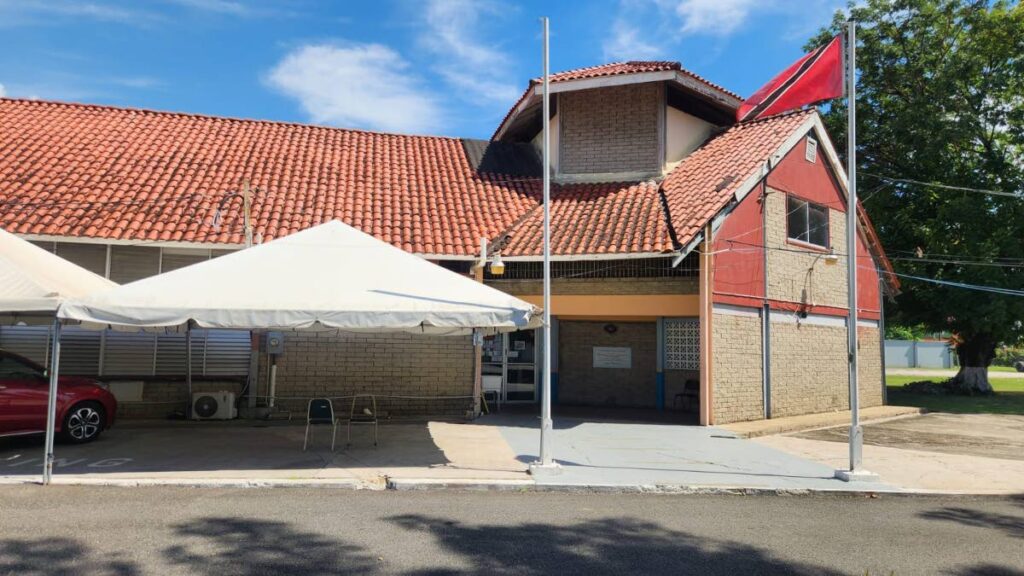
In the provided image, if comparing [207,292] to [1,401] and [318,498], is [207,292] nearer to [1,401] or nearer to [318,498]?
[318,498]

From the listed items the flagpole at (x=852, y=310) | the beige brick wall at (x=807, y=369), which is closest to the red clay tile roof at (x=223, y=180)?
the beige brick wall at (x=807, y=369)

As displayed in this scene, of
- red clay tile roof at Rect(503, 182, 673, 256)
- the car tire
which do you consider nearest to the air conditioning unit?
the car tire

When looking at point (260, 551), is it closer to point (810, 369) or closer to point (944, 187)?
point (810, 369)

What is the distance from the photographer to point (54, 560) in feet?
16.5

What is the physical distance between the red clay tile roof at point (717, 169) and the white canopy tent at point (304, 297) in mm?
5022

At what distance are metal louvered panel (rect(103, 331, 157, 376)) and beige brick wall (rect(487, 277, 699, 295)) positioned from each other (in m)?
6.68

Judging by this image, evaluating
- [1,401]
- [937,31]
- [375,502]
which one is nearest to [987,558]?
[375,502]

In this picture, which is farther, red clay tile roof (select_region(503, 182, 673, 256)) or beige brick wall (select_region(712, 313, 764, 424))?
beige brick wall (select_region(712, 313, 764, 424))

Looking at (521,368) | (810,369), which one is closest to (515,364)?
(521,368)

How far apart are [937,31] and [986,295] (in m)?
9.17

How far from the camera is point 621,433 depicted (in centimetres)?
1223

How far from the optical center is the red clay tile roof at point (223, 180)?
42.8 ft

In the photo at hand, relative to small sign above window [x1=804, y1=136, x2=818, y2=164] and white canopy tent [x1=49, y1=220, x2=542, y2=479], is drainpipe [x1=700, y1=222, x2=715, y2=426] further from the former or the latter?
small sign above window [x1=804, y1=136, x2=818, y2=164]

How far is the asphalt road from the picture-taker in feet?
16.9
